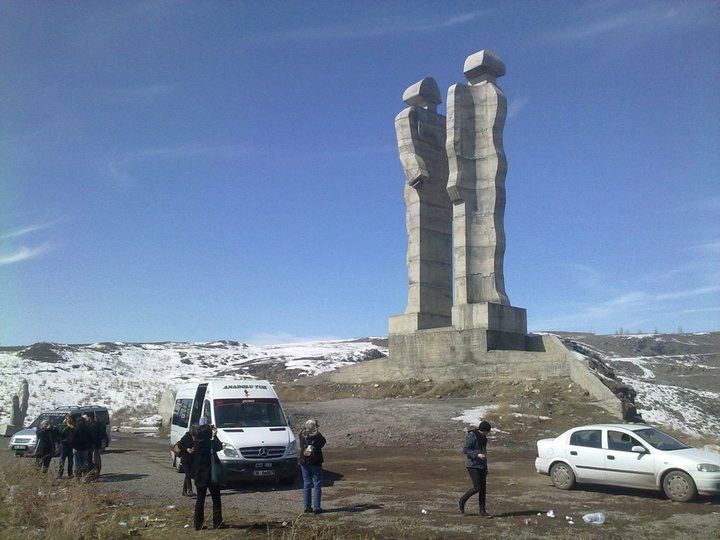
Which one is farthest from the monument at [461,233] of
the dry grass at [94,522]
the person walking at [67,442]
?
the dry grass at [94,522]

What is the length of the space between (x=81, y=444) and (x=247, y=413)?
3.77 meters

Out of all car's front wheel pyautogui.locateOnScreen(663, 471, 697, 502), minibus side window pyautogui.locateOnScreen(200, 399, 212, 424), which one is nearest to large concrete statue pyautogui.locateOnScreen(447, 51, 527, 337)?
minibus side window pyautogui.locateOnScreen(200, 399, 212, 424)

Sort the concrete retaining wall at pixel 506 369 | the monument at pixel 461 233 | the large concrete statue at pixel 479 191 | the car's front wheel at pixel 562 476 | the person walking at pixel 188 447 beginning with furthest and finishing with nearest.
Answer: the large concrete statue at pixel 479 191 → the monument at pixel 461 233 → the concrete retaining wall at pixel 506 369 → the car's front wheel at pixel 562 476 → the person walking at pixel 188 447

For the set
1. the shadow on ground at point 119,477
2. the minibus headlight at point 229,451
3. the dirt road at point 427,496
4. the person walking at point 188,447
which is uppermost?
the person walking at point 188,447

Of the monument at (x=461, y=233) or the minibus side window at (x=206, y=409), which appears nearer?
the minibus side window at (x=206, y=409)

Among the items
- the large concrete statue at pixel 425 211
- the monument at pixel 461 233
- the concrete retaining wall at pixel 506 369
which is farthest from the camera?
the large concrete statue at pixel 425 211

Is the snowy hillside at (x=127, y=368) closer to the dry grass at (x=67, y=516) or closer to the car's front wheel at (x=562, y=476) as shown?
the dry grass at (x=67, y=516)

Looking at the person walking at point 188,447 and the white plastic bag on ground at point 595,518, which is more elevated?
the person walking at point 188,447

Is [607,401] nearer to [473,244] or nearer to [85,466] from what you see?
[473,244]

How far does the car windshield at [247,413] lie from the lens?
47.9 feet

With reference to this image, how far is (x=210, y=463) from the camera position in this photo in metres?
9.79

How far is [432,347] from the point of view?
32.8m

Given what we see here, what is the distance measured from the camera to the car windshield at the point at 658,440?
1197 cm

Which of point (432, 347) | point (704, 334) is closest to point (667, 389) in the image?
point (432, 347)
